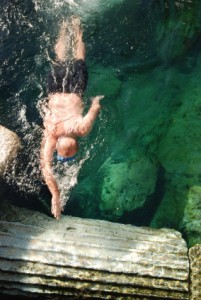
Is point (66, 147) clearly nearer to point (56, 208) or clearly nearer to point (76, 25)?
point (56, 208)

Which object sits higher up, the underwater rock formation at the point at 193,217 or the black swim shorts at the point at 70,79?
the black swim shorts at the point at 70,79

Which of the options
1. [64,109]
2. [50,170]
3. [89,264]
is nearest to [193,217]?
[89,264]

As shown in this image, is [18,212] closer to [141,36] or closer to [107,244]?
[107,244]

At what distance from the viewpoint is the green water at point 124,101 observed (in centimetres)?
627

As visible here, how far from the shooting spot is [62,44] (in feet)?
21.0

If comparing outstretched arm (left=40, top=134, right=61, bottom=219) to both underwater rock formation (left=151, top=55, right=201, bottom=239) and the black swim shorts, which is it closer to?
the black swim shorts

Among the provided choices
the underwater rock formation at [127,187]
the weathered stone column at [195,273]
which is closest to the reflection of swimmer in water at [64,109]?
the underwater rock formation at [127,187]

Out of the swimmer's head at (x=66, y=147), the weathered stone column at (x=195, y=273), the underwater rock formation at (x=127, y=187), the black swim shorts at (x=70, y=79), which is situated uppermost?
the black swim shorts at (x=70, y=79)

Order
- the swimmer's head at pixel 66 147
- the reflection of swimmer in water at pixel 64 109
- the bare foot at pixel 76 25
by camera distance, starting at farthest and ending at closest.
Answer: the bare foot at pixel 76 25, the reflection of swimmer in water at pixel 64 109, the swimmer's head at pixel 66 147

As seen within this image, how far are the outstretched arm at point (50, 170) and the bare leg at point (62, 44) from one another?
1.84 metres

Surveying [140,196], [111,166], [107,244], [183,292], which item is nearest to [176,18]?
[111,166]

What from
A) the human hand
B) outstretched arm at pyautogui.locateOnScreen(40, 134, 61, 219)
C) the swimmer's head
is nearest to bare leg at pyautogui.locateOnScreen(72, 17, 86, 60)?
outstretched arm at pyautogui.locateOnScreen(40, 134, 61, 219)

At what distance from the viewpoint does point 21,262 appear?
4.01 metres

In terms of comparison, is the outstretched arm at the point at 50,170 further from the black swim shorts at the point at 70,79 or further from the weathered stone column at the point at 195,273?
the weathered stone column at the point at 195,273
